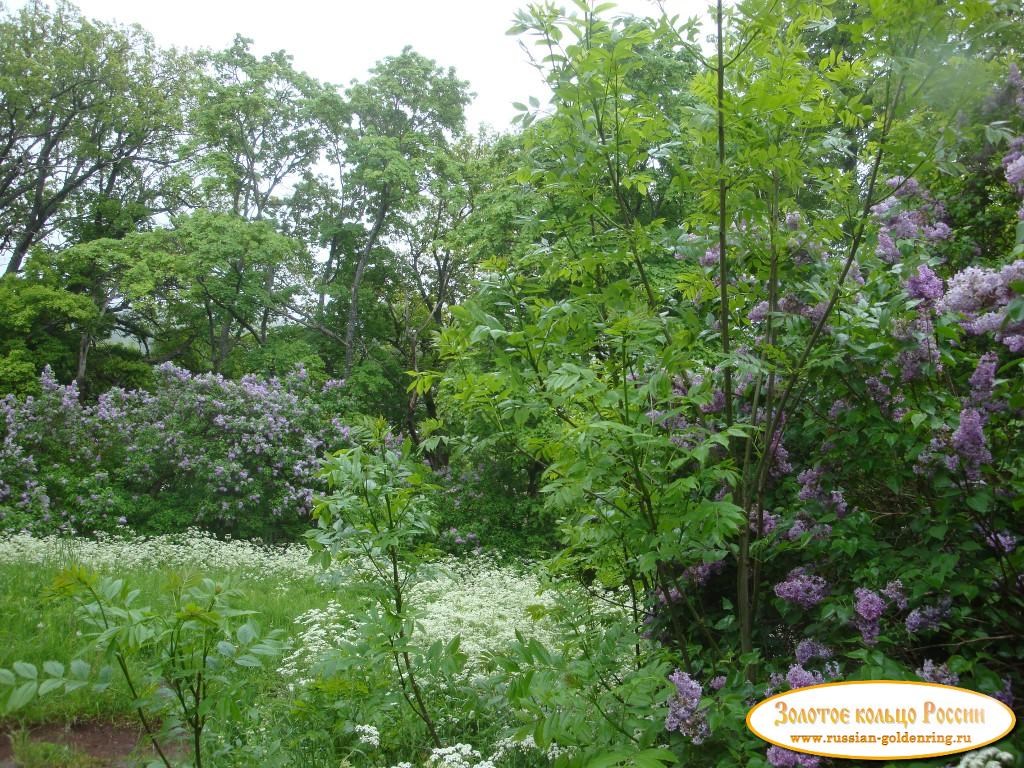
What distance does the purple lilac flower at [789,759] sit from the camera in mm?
2020

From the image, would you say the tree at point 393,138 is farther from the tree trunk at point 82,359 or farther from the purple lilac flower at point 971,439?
the purple lilac flower at point 971,439

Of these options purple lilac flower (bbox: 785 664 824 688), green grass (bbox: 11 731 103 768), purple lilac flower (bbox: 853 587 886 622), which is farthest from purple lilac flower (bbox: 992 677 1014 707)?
green grass (bbox: 11 731 103 768)

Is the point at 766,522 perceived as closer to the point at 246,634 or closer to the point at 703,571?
the point at 703,571

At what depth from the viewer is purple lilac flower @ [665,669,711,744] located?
7.39 feet

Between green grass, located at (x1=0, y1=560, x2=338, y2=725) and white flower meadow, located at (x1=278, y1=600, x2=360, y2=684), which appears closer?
green grass, located at (x1=0, y1=560, x2=338, y2=725)

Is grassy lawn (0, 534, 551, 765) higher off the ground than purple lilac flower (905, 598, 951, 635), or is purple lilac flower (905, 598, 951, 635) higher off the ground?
purple lilac flower (905, 598, 951, 635)

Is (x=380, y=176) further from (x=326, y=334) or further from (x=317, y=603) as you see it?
(x=317, y=603)

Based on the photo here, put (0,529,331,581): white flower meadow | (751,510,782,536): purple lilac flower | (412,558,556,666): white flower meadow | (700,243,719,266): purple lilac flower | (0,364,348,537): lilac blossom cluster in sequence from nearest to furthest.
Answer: (751,510,782,536): purple lilac flower, (700,243,719,266): purple lilac flower, (412,558,556,666): white flower meadow, (0,529,331,581): white flower meadow, (0,364,348,537): lilac blossom cluster

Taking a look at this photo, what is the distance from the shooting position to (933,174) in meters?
2.68

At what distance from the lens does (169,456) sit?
40.7 feet

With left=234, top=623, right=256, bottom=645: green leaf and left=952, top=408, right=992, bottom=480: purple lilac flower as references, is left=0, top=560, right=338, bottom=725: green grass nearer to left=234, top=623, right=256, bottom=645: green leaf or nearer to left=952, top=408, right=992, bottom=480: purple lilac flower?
left=234, top=623, right=256, bottom=645: green leaf

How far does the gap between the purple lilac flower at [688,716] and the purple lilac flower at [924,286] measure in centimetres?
140

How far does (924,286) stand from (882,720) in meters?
1.31

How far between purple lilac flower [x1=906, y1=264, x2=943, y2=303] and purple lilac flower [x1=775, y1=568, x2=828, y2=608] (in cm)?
95
